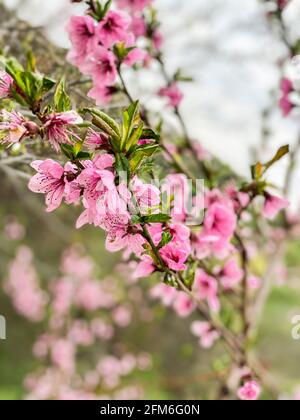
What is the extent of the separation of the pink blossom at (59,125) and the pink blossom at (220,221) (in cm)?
44

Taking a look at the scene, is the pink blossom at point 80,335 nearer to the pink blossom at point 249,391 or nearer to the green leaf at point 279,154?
the pink blossom at point 249,391

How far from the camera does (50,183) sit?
27.6 inches

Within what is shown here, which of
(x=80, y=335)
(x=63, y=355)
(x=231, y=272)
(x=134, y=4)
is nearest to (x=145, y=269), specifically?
(x=231, y=272)

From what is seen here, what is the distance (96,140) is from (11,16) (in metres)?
1.09

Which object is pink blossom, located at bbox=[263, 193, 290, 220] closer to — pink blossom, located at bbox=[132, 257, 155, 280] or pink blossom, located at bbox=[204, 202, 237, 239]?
pink blossom, located at bbox=[204, 202, 237, 239]

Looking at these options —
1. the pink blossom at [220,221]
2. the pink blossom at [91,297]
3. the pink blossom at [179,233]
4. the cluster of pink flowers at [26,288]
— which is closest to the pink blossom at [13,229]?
the cluster of pink flowers at [26,288]

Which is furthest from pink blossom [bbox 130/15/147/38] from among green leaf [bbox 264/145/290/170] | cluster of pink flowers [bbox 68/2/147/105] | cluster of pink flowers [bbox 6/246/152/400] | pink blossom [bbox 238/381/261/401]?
cluster of pink flowers [bbox 6/246/152/400]

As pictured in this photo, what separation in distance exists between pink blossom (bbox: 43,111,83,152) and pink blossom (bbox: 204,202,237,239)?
435 mm

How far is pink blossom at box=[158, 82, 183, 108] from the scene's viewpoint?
1370mm

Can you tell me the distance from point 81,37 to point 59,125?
433 mm

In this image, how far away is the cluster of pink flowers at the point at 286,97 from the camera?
56.5 inches

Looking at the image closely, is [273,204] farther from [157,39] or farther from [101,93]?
[157,39]
